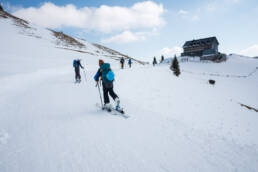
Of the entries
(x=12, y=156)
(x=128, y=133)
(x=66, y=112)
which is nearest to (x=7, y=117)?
(x=66, y=112)

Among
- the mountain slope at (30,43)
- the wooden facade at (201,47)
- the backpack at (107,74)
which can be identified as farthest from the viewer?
the wooden facade at (201,47)

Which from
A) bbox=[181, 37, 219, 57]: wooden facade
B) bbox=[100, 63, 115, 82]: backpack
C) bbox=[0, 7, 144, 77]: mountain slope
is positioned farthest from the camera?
bbox=[181, 37, 219, 57]: wooden facade

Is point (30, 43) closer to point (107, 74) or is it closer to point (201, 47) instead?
point (107, 74)

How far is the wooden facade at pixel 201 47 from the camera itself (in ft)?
146

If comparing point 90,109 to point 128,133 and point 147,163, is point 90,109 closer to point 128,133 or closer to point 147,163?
point 128,133

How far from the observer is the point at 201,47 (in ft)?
155

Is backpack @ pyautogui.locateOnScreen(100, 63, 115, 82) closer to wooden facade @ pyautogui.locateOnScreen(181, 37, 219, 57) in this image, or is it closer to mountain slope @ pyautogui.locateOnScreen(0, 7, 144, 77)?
mountain slope @ pyautogui.locateOnScreen(0, 7, 144, 77)

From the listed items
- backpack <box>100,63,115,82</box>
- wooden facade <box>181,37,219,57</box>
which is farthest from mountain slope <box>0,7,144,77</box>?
wooden facade <box>181,37,219,57</box>

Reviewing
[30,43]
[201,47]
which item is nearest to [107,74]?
[30,43]

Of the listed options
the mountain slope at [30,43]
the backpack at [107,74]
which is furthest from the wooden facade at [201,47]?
the backpack at [107,74]

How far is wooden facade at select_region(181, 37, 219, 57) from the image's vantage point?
1753 inches

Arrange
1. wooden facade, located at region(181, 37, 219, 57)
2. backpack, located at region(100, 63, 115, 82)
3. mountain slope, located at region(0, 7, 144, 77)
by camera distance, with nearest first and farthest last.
Result: backpack, located at region(100, 63, 115, 82) → mountain slope, located at region(0, 7, 144, 77) → wooden facade, located at region(181, 37, 219, 57)

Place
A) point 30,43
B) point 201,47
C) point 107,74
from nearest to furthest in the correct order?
1. point 107,74
2. point 30,43
3. point 201,47

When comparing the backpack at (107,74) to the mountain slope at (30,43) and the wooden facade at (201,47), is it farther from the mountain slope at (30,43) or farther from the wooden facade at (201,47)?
the wooden facade at (201,47)
